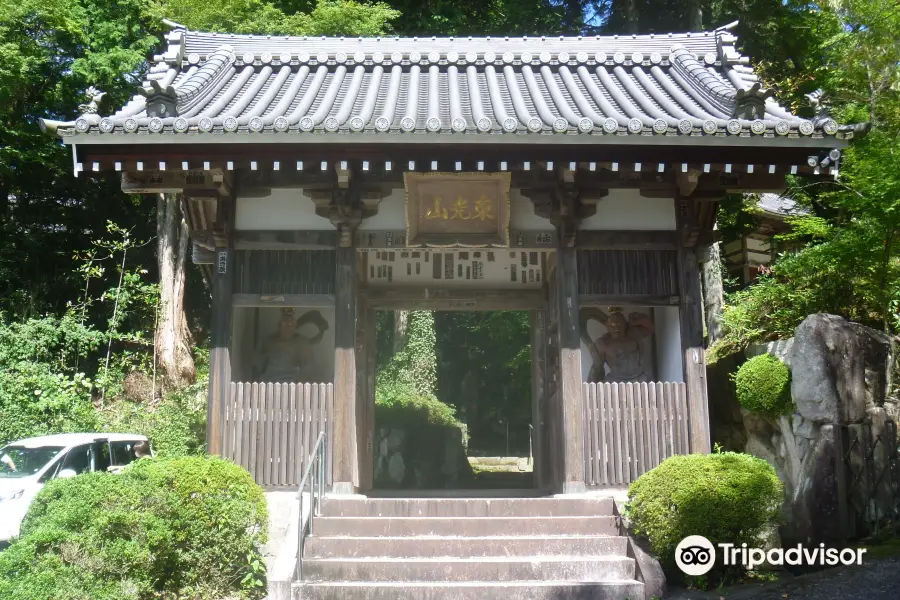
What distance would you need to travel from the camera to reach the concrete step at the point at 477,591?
5832 mm

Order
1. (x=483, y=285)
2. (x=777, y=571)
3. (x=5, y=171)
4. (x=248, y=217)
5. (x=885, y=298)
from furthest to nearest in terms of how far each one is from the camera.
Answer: (x=5, y=171), (x=483, y=285), (x=885, y=298), (x=248, y=217), (x=777, y=571)

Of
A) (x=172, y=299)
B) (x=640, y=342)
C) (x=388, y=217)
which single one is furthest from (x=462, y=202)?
(x=172, y=299)

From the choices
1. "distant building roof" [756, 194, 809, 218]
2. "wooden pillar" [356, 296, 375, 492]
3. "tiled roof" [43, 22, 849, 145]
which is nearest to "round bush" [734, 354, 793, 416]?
"tiled roof" [43, 22, 849, 145]

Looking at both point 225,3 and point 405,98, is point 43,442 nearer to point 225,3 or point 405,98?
point 405,98

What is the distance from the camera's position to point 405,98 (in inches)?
342

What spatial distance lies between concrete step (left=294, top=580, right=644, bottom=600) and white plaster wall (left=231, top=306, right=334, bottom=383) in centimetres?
312

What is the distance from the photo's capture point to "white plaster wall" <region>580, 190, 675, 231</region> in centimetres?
820

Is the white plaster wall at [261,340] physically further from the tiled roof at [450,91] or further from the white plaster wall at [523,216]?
the white plaster wall at [523,216]

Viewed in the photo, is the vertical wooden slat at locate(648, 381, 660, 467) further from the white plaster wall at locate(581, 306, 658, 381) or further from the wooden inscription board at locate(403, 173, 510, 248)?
the wooden inscription board at locate(403, 173, 510, 248)

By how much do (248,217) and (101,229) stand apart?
393 inches

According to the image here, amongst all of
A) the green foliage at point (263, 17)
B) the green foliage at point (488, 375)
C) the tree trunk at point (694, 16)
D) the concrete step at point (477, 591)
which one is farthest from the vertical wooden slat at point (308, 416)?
the green foliage at point (488, 375)

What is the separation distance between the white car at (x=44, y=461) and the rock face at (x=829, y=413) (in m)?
7.92

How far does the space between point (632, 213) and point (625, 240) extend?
0.36 meters

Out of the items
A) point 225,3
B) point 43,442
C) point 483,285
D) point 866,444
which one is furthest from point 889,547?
point 225,3
